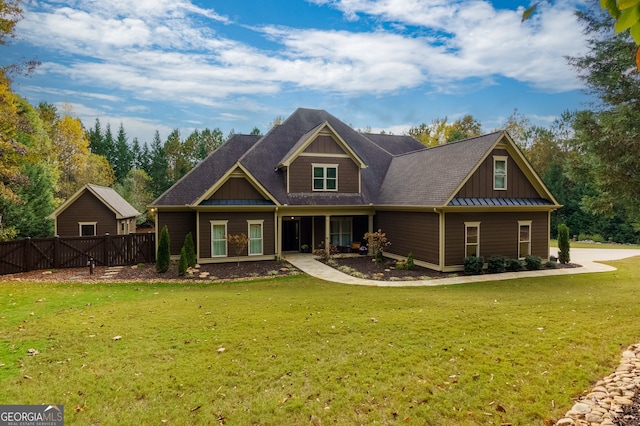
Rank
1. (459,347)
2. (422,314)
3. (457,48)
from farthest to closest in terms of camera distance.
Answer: (457,48) < (422,314) < (459,347)

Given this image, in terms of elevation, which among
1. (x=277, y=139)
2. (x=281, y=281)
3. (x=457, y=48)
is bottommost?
(x=281, y=281)

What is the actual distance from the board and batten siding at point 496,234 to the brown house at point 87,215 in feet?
72.2

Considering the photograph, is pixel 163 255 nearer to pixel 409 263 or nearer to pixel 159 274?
pixel 159 274

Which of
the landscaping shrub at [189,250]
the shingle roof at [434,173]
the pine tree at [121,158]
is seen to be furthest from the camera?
the pine tree at [121,158]

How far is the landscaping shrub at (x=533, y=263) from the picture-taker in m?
17.2

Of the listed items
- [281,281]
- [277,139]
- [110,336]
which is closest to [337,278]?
[281,281]

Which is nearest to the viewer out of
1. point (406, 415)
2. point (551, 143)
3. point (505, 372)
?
point (406, 415)

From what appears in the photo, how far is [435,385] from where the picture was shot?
5.24m

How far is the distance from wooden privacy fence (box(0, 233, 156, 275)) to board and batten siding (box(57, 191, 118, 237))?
8792mm

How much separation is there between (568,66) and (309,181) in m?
13.3

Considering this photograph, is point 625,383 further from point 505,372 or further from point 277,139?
point 277,139

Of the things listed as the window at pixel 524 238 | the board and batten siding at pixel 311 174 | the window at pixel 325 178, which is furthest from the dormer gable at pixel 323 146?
the window at pixel 524 238

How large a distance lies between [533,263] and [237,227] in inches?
578

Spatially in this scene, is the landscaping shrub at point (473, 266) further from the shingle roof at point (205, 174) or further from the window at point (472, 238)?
the shingle roof at point (205, 174)
